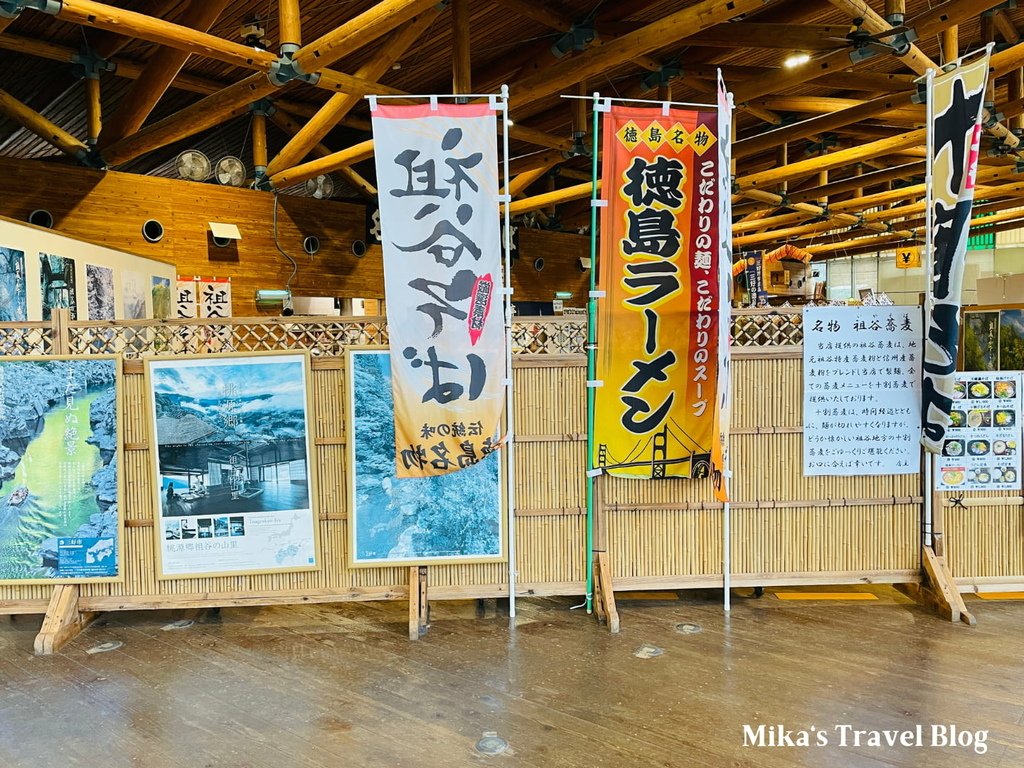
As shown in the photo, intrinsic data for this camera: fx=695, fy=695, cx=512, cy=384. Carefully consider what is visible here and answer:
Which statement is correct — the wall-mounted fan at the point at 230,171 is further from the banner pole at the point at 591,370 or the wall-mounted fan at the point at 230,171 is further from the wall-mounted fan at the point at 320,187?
the banner pole at the point at 591,370

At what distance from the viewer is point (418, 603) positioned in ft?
12.8

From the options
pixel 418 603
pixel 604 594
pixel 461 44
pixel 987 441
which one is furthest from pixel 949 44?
pixel 418 603

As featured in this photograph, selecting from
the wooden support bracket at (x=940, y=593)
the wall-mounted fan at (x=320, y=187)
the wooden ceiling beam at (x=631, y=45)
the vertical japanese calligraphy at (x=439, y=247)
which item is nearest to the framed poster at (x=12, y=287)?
the vertical japanese calligraphy at (x=439, y=247)

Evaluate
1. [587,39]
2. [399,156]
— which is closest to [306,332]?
[399,156]

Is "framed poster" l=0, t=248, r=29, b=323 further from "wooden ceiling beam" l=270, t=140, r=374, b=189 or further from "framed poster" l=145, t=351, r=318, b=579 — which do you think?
"wooden ceiling beam" l=270, t=140, r=374, b=189

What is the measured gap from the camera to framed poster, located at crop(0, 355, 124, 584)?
388cm

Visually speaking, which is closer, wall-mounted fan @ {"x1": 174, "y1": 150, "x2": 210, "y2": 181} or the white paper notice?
the white paper notice

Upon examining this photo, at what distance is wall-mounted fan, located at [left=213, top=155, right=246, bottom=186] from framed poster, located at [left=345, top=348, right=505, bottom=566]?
5.67 metres

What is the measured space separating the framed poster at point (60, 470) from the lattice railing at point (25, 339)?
0.24ft

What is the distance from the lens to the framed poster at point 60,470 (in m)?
3.88

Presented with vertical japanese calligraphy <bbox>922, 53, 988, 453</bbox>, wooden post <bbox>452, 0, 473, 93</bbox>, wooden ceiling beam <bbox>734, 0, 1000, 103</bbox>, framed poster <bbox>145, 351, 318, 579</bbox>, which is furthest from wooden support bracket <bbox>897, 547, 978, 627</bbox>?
wooden post <bbox>452, 0, 473, 93</bbox>

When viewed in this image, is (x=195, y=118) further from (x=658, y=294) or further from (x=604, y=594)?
(x=604, y=594)

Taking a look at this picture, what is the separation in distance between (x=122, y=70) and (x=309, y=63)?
10.5 feet

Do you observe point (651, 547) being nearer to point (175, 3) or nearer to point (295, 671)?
point (295, 671)
